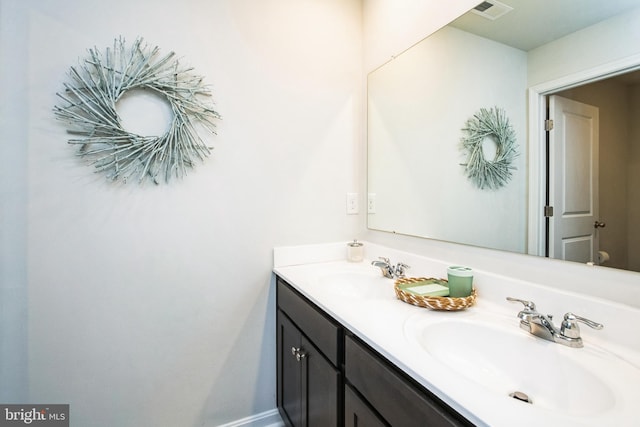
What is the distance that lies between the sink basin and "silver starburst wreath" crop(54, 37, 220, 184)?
1174 millimetres

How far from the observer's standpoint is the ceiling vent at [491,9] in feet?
3.37

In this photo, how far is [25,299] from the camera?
1.11 meters

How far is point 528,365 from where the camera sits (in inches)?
30.0

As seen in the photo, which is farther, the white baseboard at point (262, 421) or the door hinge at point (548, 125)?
the white baseboard at point (262, 421)

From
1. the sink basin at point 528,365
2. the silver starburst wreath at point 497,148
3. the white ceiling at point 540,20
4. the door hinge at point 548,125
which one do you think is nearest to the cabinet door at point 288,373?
the sink basin at point 528,365

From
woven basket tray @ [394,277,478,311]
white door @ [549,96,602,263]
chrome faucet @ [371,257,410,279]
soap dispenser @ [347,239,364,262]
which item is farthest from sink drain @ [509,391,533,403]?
soap dispenser @ [347,239,364,262]

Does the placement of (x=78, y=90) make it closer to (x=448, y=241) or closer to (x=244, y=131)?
(x=244, y=131)

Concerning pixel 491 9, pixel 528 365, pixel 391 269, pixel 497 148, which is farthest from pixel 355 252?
pixel 491 9

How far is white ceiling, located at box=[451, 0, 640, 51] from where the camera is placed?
790 mm

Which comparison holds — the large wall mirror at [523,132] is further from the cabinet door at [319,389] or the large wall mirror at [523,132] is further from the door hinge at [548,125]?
the cabinet door at [319,389]

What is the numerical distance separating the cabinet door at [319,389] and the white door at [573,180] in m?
0.81

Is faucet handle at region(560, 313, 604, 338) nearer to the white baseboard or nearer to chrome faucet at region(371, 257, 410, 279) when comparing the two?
chrome faucet at region(371, 257, 410, 279)

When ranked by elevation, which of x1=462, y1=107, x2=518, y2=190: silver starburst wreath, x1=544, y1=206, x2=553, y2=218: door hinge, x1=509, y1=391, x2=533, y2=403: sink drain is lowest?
x1=509, y1=391, x2=533, y2=403: sink drain

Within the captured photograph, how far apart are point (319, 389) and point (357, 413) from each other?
25 cm
